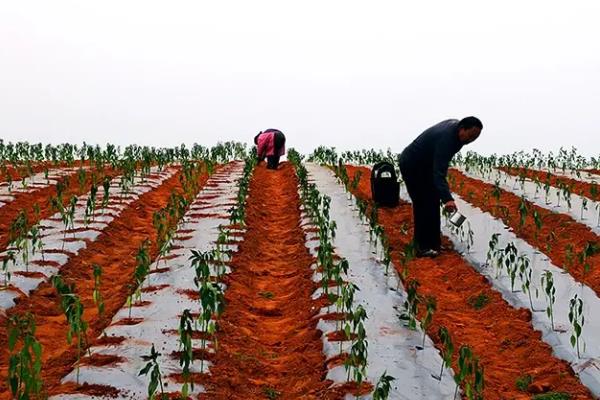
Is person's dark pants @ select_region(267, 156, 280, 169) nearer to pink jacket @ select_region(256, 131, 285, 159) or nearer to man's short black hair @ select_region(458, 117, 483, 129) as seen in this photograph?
pink jacket @ select_region(256, 131, 285, 159)

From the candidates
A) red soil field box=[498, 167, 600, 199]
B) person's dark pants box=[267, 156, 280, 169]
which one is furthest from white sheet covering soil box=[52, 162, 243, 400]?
person's dark pants box=[267, 156, 280, 169]

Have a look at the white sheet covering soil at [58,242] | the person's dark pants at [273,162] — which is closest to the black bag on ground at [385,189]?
the white sheet covering soil at [58,242]

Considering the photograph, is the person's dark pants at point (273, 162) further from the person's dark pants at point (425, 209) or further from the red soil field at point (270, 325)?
the person's dark pants at point (425, 209)

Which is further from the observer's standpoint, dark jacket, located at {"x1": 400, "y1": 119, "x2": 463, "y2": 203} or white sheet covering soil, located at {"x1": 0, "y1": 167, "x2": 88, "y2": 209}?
white sheet covering soil, located at {"x1": 0, "y1": 167, "x2": 88, "y2": 209}

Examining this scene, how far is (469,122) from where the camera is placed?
7004 millimetres

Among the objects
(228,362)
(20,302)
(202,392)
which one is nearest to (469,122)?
(228,362)

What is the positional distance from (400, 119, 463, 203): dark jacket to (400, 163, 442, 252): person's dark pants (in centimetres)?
6

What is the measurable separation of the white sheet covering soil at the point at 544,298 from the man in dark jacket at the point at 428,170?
50 centimetres

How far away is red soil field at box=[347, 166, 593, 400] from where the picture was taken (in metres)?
4.34

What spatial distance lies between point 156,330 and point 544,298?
3.31 m

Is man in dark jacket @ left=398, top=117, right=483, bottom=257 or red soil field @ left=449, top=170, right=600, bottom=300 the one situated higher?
man in dark jacket @ left=398, top=117, right=483, bottom=257

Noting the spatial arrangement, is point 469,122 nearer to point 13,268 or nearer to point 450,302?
point 450,302

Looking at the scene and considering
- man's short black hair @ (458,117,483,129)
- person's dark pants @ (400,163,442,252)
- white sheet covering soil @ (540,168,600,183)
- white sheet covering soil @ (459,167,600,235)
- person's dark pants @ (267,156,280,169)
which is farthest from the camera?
person's dark pants @ (267,156,280,169)

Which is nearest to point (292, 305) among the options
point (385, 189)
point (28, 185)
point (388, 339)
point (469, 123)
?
point (388, 339)
